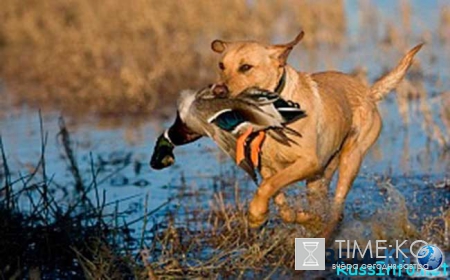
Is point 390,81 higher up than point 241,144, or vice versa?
point 390,81

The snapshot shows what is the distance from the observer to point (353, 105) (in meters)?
6.92

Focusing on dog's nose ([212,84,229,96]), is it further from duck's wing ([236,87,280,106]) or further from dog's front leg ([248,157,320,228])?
dog's front leg ([248,157,320,228])

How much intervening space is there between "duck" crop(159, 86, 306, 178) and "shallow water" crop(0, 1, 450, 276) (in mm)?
1158

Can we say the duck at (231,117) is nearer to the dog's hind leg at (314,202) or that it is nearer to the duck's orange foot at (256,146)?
the duck's orange foot at (256,146)

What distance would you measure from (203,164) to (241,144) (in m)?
3.50

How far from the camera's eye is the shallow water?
7.58 metres

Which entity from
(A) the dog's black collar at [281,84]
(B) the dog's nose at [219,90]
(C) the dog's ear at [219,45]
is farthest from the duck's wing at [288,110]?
(C) the dog's ear at [219,45]

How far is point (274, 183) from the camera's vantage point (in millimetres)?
5859

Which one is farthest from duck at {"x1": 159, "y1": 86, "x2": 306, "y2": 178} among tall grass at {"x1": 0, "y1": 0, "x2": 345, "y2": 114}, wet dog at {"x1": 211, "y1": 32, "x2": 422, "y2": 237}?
tall grass at {"x1": 0, "y1": 0, "x2": 345, "y2": 114}

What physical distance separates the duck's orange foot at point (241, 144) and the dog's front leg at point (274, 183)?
8.1 inches

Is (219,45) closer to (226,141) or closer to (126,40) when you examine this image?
(226,141)

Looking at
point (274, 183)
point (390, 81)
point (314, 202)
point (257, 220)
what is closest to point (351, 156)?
point (314, 202)

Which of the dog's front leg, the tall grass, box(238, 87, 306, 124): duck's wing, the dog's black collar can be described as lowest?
the dog's front leg

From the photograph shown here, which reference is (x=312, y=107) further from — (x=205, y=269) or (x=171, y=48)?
(x=171, y=48)
